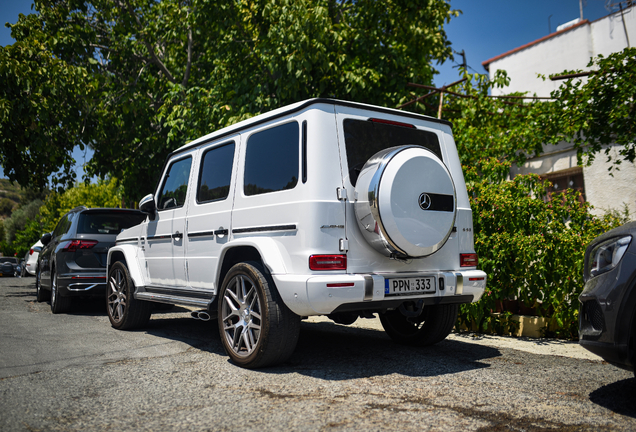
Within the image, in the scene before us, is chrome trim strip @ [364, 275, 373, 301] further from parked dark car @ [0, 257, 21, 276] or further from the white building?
parked dark car @ [0, 257, 21, 276]

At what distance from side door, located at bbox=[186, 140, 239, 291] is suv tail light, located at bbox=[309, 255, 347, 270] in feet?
3.91

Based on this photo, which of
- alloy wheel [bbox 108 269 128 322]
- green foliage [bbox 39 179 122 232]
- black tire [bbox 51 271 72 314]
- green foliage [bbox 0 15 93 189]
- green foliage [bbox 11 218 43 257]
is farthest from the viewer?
green foliage [bbox 11 218 43 257]

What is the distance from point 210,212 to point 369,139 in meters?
1.72

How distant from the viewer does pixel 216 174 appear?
5.22m

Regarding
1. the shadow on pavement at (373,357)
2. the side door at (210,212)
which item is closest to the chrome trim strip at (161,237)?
the side door at (210,212)

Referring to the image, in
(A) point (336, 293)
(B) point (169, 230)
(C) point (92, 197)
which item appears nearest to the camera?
(A) point (336, 293)

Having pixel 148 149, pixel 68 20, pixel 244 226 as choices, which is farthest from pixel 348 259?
pixel 68 20

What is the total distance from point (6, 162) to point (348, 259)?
11.2 metres

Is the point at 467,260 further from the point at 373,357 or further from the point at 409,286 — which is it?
the point at 373,357

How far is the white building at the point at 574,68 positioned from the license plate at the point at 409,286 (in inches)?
196

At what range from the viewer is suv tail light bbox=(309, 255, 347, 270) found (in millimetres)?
3879

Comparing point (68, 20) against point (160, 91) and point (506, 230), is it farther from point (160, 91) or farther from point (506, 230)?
point (506, 230)

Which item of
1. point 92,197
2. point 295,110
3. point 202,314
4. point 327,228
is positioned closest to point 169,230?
point 202,314

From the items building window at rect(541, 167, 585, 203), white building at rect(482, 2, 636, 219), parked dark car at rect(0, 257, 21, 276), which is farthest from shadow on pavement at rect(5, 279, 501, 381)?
parked dark car at rect(0, 257, 21, 276)
